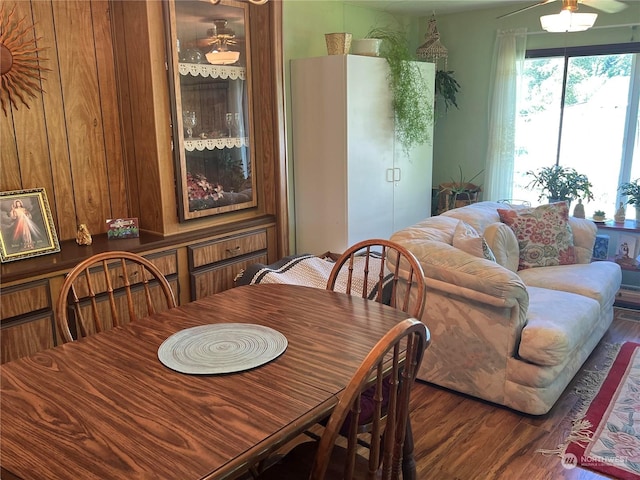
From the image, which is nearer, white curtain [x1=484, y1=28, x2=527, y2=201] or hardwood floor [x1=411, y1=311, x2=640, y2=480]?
hardwood floor [x1=411, y1=311, x2=640, y2=480]

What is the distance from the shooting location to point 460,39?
203 inches

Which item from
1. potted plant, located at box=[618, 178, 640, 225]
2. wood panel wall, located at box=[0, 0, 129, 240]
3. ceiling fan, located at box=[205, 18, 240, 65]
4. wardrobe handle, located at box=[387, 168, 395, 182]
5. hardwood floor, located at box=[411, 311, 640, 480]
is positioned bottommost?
hardwood floor, located at box=[411, 311, 640, 480]

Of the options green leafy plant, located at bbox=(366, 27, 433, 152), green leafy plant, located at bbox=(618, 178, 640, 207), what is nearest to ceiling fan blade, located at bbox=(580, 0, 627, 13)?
green leafy plant, located at bbox=(366, 27, 433, 152)

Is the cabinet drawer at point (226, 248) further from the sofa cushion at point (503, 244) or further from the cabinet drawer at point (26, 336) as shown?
the sofa cushion at point (503, 244)

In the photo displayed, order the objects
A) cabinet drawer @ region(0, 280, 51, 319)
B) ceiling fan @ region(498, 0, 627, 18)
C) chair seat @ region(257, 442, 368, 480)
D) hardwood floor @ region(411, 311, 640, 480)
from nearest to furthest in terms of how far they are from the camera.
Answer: chair seat @ region(257, 442, 368, 480), hardwood floor @ region(411, 311, 640, 480), cabinet drawer @ region(0, 280, 51, 319), ceiling fan @ region(498, 0, 627, 18)

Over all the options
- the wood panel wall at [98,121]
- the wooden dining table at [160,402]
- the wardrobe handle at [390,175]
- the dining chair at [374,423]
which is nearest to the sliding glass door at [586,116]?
the wardrobe handle at [390,175]

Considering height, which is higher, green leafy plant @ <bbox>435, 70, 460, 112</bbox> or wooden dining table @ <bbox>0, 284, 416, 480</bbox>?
green leafy plant @ <bbox>435, 70, 460, 112</bbox>

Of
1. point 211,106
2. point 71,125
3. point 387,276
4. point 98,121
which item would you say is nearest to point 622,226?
point 387,276

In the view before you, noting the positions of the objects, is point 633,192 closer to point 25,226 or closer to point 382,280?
point 382,280

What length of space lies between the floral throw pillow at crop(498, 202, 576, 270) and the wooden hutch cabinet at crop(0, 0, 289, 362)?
62.6 inches

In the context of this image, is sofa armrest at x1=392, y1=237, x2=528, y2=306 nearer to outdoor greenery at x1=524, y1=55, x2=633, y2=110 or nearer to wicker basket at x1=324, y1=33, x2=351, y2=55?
wicker basket at x1=324, y1=33, x2=351, y2=55

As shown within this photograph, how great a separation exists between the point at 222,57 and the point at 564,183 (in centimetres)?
292

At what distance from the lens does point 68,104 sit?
2.98 meters

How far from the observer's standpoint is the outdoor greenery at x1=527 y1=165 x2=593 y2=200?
14.6 feet
